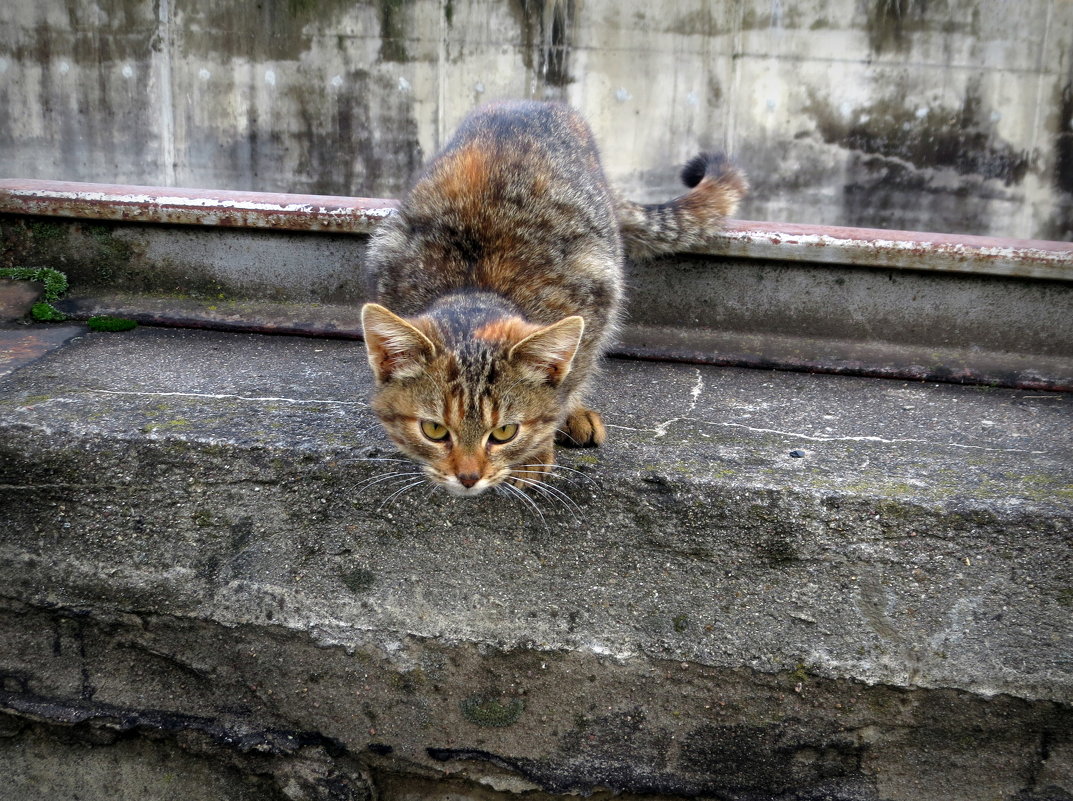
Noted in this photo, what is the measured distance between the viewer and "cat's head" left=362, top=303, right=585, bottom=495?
2027 millimetres

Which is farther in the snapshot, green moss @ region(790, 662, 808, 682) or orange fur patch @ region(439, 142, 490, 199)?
orange fur patch @ region(439, 142, 490, 199)

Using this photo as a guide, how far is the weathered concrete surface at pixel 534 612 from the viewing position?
2.10m

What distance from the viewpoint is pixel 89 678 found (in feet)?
7.91

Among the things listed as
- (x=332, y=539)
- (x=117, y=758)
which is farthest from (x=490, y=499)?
(x=117, y=758)

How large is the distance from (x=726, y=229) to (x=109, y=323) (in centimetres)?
225

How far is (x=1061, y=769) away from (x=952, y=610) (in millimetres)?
458

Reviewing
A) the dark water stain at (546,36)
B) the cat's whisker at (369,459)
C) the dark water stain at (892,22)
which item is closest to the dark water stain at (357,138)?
the dark water stain at (546,36)

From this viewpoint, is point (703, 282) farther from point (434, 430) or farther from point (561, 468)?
point (434, 430)

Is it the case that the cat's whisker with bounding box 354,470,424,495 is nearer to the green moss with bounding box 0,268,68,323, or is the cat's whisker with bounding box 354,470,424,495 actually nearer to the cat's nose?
the cat's nose

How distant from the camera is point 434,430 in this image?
2.09m

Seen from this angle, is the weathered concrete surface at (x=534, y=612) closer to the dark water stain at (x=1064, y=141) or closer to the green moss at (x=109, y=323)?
the green moss at (x=109, y=323)

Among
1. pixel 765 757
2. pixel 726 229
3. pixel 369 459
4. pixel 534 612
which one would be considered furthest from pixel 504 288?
pixel 765 757

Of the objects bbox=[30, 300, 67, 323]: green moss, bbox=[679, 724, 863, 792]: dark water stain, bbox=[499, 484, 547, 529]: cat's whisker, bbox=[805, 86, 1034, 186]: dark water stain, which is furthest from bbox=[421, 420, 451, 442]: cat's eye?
bbox=[805, 86, 1034, 186]: dark water stain

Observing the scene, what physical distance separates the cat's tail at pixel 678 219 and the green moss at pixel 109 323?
1.82m
